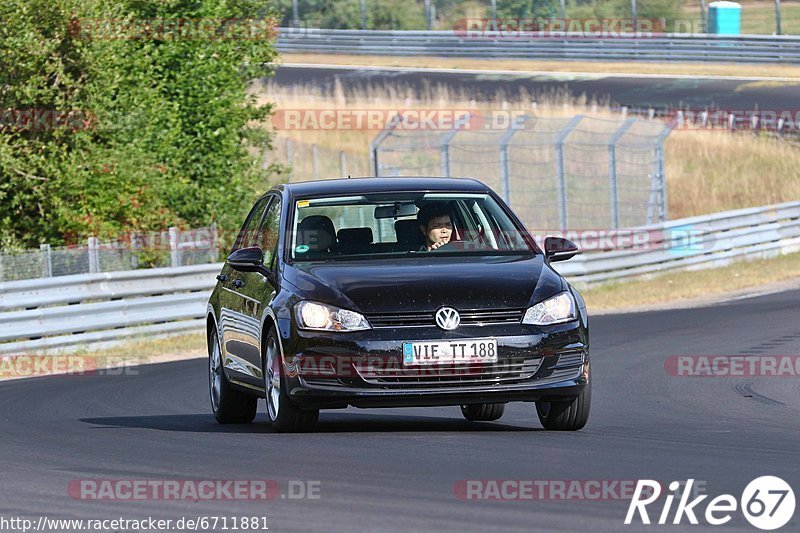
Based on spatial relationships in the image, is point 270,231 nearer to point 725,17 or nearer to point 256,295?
point 256,295

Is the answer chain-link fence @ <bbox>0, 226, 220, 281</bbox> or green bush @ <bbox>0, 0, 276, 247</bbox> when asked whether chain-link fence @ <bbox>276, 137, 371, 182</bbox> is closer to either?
green bush @ <bbox>0, 0, 276, 247</bbox>

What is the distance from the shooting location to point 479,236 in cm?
1080

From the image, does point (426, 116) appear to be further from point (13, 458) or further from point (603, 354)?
point (13, 458)

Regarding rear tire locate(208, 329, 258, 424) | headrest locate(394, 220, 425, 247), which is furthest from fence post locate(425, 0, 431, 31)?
headrest locate(394, 220, 425, 247)

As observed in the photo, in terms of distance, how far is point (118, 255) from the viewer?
74.8ft

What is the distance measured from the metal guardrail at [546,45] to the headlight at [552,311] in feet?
138

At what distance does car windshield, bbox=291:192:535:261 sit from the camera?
10.5 m

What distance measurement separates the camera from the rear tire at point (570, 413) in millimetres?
9961

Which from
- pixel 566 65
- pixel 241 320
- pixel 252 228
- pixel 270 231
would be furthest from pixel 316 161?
pixel 241 320

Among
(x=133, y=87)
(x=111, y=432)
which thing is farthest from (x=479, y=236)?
(x=133, y=87)

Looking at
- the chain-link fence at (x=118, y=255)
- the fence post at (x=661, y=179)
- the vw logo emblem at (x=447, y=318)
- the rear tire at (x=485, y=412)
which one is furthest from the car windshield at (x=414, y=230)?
the fence post at (x=661, y=179)

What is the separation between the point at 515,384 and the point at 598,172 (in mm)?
31530

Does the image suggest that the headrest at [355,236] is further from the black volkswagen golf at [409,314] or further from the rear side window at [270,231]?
the rear side window at [270,231]

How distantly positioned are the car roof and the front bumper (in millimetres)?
1574
